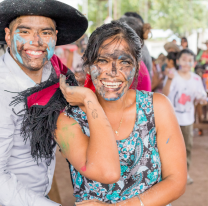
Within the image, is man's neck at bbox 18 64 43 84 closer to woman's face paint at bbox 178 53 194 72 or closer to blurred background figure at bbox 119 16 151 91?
blurred background figure at bbox 119 16 151 91

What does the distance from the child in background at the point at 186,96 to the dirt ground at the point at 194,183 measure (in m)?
0.20

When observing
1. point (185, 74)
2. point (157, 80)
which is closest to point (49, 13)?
point (185, 74)

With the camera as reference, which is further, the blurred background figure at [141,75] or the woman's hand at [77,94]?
the blurred background figure at [141,75]

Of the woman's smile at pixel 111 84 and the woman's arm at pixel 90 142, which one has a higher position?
the woman's smile at pixel 111 84

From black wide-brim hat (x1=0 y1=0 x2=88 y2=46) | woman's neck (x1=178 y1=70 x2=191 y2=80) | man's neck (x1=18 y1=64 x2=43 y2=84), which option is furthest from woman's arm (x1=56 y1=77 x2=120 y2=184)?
woman's neck (x1=178 y1=70 x2=191 y2=80)

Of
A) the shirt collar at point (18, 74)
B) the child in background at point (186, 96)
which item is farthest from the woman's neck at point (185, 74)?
the shirt collar at point (18, 74)

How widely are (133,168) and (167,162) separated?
20 cm

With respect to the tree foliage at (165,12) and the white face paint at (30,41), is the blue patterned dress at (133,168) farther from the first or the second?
the tree foliage at (165,12)

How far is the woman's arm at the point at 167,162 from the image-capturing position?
144cm

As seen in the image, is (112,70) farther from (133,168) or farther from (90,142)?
(133,168)

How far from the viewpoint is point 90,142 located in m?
1.43

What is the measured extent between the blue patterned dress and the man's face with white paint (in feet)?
1.45

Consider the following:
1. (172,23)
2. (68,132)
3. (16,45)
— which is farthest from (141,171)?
(172,23)

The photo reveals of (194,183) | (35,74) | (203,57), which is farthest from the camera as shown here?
(203,57)
